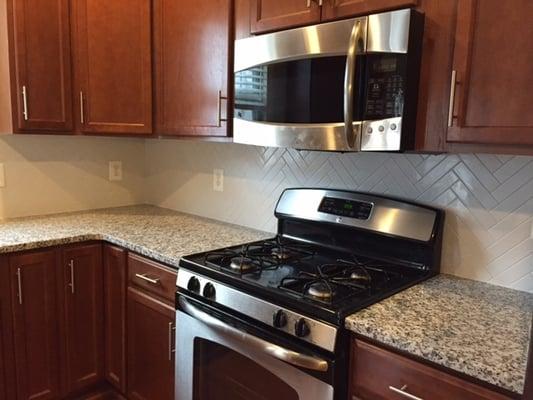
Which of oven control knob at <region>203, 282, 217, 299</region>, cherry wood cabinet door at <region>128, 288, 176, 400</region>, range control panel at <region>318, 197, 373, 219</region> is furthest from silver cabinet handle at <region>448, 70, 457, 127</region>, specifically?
cherry wood cabinet door at <region>128, 288, 176, 400</region>

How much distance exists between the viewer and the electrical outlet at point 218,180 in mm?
2387

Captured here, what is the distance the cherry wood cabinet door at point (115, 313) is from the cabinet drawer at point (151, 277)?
67 millimetres

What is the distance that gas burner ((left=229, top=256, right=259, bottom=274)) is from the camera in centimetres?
150

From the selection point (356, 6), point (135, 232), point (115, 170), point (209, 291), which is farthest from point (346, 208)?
point (115, 170)

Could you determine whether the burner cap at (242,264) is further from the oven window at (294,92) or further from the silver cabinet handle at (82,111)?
the silver cabinet handle at (82,111)

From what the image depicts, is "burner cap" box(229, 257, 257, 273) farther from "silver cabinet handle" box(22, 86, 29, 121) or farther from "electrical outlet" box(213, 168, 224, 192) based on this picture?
"silver cabinet handle" box(22, 86, 29, 121)

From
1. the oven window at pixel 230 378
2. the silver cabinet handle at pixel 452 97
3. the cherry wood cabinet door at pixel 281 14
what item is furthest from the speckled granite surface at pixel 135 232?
the silver cabinet handle at pixel 452 97

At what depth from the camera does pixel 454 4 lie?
1.23 m

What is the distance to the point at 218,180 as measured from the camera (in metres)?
2.40

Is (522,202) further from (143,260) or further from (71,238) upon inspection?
(71,238)

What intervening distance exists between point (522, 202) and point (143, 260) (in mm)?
1407

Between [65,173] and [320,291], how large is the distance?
1787 mm

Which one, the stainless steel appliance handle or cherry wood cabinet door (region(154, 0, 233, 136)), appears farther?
cherry wood cabinet door (region(154, 0, 233, 136))

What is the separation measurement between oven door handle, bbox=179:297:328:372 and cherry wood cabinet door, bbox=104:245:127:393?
1.68 ft
